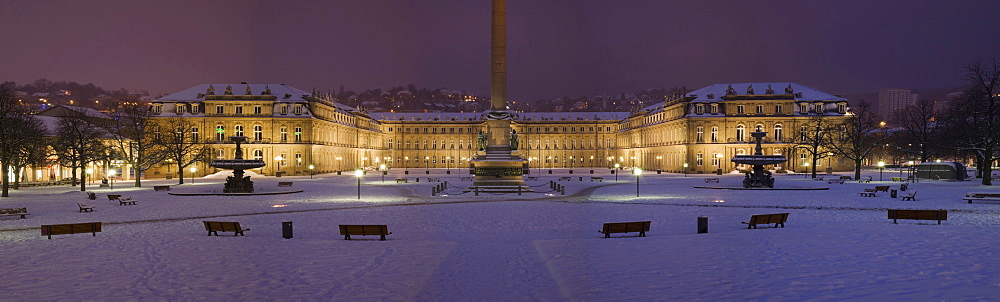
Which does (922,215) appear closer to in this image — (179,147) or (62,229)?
(62,229)

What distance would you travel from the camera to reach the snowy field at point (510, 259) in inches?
486

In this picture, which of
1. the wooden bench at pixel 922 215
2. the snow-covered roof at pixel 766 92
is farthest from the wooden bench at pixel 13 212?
the snow-covered roof at pixel 766 92

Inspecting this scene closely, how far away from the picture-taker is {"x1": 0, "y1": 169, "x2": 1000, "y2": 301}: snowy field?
12.4 meters

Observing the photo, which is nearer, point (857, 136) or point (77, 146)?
point (77, 146)

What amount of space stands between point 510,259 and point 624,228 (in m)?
5.51

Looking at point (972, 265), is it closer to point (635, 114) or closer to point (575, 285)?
point (575, 285)

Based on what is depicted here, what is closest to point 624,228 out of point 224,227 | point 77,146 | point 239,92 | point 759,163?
point 224,227

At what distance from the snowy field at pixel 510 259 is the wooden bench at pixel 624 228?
36cm

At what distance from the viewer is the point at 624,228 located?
20141mm

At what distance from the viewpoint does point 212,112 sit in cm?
9300

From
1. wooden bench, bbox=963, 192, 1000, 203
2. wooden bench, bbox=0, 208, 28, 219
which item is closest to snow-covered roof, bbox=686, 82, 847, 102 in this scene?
wooden bench, bbox=963, 192, 1000, 203

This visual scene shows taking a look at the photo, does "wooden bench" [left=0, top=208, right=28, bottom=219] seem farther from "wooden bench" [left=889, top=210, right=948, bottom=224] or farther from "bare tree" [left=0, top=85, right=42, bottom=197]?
"wooden bench" [left=889, top=210, right=948, bottom=224]

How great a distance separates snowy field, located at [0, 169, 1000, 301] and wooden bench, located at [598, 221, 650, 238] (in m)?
0.36

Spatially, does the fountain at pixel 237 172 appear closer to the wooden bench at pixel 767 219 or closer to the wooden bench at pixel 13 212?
the wooden bench at pixel 13 212
